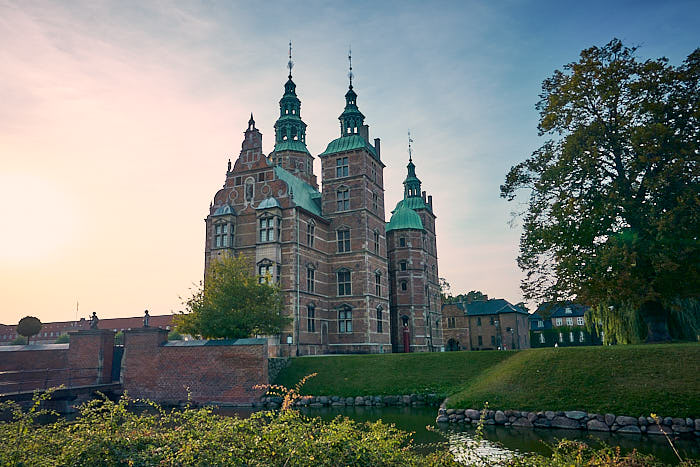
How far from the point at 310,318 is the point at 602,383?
23913 mm

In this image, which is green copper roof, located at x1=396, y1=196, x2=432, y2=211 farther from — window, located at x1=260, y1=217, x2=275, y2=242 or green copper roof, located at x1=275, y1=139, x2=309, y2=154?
window, located at x1=260, y1=217, x2=275, y2=242

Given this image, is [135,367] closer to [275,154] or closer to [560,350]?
[560,350]

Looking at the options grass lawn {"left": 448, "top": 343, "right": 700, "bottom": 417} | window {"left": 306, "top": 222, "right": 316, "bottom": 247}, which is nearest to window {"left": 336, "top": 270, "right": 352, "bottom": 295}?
window {"left": 306, "top": 222, "right": 316, "bottom": 247}

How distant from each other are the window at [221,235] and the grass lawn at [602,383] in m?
23.5

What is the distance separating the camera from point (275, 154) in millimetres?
53219

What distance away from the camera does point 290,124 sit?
5278 cm

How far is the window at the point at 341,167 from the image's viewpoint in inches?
1779

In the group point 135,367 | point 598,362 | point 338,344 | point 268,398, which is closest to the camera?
point 598,362

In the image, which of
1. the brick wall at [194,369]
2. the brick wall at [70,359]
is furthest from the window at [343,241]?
the brick wall at [70,359]

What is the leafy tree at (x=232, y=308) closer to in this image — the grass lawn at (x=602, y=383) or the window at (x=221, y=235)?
the window at (x=221, y=235)

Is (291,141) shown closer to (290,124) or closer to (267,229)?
(290,124)

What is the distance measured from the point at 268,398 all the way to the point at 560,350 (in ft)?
51.2

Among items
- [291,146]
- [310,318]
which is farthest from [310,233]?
[291,146]

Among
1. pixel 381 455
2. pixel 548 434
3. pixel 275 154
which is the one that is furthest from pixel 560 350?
pixel 275 154
